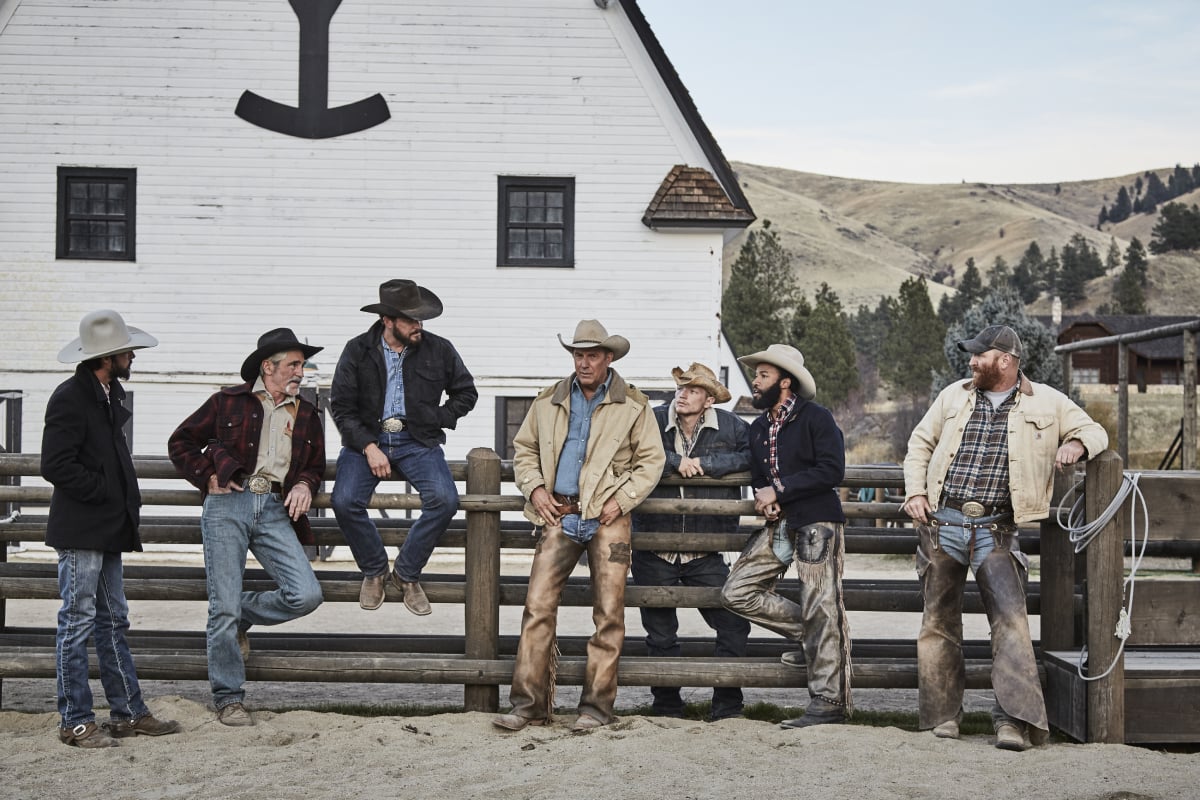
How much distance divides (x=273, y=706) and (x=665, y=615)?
242cm

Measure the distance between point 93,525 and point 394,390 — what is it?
1.68 metres

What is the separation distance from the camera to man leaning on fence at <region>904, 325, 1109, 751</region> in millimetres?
6543

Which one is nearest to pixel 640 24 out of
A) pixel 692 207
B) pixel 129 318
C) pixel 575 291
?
pixel 692 207

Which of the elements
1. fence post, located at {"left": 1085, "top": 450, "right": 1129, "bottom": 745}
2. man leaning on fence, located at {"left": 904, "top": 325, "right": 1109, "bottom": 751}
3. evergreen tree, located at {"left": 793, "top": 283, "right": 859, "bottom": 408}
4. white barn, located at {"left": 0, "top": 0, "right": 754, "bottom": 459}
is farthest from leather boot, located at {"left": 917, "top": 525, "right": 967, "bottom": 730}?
evergreen tree, located at {"left": 793, "top": 283, "right": 859, "bottom": 408}

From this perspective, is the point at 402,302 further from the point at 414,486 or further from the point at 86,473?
the point at 86,473

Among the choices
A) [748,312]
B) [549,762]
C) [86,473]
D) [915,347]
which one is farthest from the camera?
[915,347]

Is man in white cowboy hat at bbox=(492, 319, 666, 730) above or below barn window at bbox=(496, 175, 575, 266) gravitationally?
below

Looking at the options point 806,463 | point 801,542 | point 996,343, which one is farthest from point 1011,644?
point 996,343

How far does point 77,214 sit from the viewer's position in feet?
57.4

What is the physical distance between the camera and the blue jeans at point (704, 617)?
735 centimetres

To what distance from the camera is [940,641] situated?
681cm

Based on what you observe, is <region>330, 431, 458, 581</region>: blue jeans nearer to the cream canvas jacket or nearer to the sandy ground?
the sandy ground

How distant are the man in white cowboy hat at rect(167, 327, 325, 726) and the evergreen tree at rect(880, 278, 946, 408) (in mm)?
52051

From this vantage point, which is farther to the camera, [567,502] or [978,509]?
[567,502]
